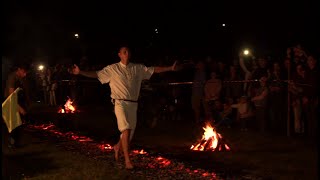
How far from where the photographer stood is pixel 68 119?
19.0 meters

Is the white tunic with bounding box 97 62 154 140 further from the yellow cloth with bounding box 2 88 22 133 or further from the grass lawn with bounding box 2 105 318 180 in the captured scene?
the yellow cloth with bounding box 2 88 22 133

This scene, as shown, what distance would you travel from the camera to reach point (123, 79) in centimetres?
943

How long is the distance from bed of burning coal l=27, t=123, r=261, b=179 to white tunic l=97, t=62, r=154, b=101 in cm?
140

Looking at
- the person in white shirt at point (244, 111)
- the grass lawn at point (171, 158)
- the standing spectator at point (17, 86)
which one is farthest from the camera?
the person in white shirt at point (244, 111)

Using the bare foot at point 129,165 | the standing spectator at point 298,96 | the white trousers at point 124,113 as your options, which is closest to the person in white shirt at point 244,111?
the standing spectator at point 298,96

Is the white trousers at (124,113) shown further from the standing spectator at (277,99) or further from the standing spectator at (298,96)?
the standing spectator at (277,99)

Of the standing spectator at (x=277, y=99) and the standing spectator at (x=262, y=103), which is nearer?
the standing spectator at (x=277, y=99)

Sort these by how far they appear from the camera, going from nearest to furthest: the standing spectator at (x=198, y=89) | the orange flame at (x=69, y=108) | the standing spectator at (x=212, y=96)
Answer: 1. the standing spectator at (x=212, y=96)
2. the standing spectator at (x=198, y=89)
3. the orange flame at (x=69, y=108)

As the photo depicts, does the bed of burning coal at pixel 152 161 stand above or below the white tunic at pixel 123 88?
below

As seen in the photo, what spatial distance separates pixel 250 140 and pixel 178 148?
6.71 feet

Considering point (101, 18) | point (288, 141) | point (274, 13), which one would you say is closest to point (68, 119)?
point (288, 141)

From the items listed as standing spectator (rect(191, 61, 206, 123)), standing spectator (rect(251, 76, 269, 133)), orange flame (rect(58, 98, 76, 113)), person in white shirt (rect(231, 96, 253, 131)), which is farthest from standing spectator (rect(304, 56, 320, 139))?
orange flame (rect(58, 98, 76, 113))

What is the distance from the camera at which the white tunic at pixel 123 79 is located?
9.45 meters

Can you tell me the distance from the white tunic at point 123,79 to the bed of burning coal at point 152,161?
1.40 metres
